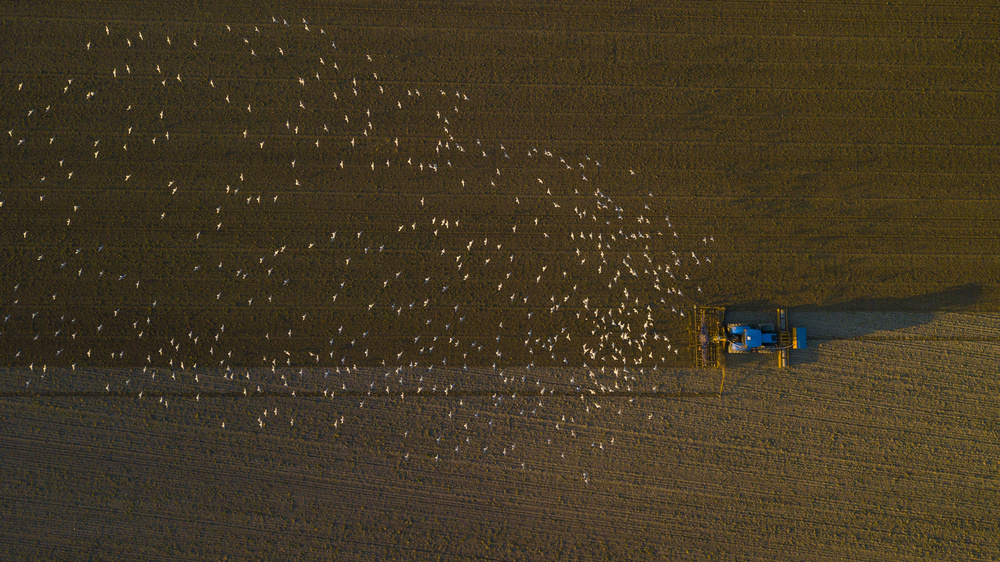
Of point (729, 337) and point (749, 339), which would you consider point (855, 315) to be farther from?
point (729, 337)

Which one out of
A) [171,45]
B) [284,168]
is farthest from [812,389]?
[171,45]

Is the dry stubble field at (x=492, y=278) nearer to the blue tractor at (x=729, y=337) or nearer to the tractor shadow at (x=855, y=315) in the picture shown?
the tractor shadow at (x=855, y=315)

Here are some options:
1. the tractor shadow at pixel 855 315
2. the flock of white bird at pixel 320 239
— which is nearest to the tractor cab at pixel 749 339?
the tractor shadow at pixel 855 315

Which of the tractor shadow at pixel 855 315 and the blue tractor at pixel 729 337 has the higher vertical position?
the tractor shadow at pixel 855 315

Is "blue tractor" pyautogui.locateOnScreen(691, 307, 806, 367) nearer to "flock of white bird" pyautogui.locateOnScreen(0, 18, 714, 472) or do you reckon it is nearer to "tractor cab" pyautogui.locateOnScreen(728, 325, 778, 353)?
"tractor cab" pyautogui.locateOnScreen(728, 325, 778, 353)

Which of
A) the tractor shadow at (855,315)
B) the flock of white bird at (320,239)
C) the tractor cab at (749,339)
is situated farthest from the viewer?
the tractor shadow at (855,315)

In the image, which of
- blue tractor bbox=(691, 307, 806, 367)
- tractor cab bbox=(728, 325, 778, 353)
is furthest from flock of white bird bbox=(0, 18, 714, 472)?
tractor cab bbox=(728, 325, 778, 353)

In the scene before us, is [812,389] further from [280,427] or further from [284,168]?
[284,168]
